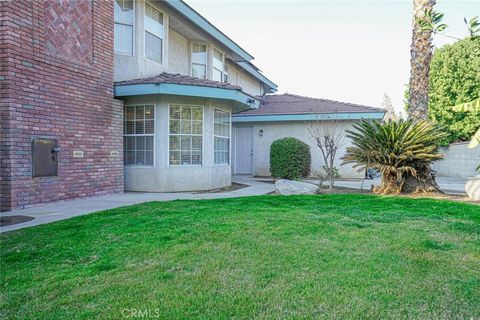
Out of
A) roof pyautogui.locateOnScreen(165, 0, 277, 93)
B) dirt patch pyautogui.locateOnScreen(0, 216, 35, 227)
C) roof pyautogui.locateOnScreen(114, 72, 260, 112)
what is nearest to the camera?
dirt patch pyautogui.locateOnScreen(0, 216, 35, 227)

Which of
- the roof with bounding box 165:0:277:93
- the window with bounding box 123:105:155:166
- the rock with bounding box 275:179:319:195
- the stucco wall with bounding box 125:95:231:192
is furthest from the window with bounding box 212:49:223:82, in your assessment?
the rock with bounding box 275:179:319:195

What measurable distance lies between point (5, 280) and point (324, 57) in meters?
21.9

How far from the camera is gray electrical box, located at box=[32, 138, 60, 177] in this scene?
23.5 ft

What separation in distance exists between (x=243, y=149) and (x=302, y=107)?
11.9ft

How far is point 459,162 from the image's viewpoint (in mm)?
19078

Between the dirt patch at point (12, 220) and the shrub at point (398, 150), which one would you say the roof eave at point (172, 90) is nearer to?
the shrub at point (398, 150)

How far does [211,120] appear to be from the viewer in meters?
11.2

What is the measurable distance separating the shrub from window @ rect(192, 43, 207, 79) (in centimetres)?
662

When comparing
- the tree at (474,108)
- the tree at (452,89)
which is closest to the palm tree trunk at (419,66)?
the tree at (474,108)

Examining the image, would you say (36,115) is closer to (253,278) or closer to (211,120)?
(211,120)

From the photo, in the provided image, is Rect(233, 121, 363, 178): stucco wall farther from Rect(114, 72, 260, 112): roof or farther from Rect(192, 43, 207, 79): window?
Rect(114, 72, 260, 112): roof

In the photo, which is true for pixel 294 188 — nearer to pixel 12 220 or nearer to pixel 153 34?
pixel 153 34

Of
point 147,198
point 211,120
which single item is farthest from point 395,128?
point 147,198

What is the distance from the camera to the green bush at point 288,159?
13797 mm
